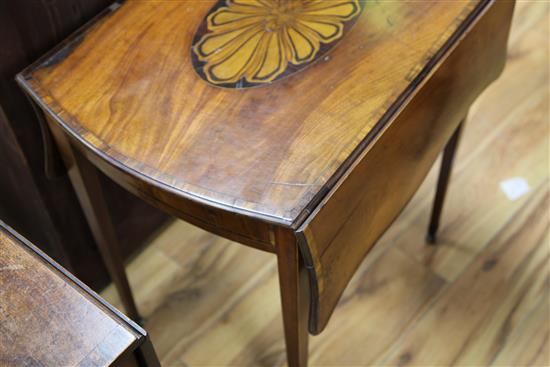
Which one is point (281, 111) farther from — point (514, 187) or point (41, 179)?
point (514, 187)

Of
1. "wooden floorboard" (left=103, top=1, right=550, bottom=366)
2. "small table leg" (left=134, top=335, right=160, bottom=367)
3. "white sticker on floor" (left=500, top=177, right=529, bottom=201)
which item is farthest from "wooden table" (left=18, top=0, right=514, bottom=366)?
"white sticker on floor" (left=500, top=177, right=529, bottom=201)

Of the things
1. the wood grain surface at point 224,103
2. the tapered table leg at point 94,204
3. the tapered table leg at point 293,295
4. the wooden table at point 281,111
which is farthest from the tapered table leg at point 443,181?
the tapered table leg at point 94,204

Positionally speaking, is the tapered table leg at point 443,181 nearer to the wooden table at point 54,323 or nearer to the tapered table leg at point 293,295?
the tapered table leg at point 293,295

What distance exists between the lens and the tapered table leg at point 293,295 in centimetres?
83

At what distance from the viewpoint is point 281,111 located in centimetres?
90

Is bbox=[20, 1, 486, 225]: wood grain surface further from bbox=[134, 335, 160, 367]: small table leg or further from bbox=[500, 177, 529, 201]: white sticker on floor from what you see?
bbox=[500, 177, 529, 201]: white sticker on floor

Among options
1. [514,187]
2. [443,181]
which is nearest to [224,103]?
[443,181]

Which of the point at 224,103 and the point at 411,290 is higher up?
the point at 224,103

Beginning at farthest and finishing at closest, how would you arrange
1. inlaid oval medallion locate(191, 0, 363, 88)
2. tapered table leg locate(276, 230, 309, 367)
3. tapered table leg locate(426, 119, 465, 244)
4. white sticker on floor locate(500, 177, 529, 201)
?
1. white sticker on floor locate(500, 177, 529, 201)
2. tapered table leg locate(426, 119, 465, 244)
3. inlaid oval medallion locate(191, 0, 363, 88)
4. tapered table leg locate(276, 230, 309, 367)

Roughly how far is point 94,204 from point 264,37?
0.37 meters

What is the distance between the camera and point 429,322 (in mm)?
1381

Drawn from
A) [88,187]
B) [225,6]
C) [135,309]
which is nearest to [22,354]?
[88,187]

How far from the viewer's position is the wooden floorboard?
1351 millimetres

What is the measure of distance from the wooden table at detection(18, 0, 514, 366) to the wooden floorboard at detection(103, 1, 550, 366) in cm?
34
